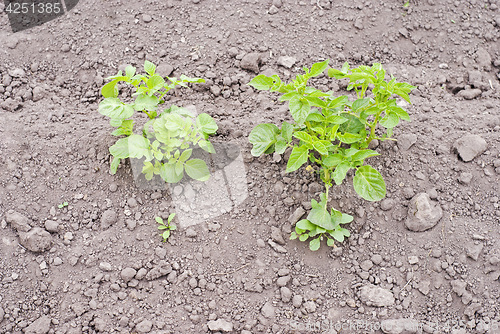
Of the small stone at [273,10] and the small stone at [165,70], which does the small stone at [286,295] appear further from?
the small stone at [273,10]

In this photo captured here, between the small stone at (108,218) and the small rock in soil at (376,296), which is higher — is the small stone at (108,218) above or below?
above

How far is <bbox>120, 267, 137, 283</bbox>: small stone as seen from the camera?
2.72 m

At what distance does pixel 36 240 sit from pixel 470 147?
3.10 meters

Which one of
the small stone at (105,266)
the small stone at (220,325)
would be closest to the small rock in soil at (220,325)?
the small stone at (220,325)

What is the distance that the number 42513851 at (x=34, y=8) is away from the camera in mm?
4098

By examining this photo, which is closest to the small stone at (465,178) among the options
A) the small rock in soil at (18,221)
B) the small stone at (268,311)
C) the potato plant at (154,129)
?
the small stone at (268,311)

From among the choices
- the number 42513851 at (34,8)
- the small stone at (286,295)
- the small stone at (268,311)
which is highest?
the number 42513851 at (34,8)

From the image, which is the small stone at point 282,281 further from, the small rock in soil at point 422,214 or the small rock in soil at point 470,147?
the small rock in soil at point 470,147

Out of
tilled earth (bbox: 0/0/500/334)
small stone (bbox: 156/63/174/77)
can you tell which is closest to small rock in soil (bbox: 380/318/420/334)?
tilled earth (bbox: 0/0/500/334)

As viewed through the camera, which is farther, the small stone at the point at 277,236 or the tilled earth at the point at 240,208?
the small stone at the point at 277,236

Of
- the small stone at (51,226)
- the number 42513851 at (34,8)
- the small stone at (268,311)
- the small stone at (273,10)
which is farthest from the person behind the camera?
the number 42513851 at (34,8)

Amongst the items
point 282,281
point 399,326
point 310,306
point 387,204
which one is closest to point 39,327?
point 282,281

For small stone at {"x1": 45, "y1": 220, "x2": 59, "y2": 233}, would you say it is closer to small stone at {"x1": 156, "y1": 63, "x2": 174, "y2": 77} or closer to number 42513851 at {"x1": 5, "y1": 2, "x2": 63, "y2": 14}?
small stone at {"x1": 156, "y1": 63, "x2": 174, "y2": 77}

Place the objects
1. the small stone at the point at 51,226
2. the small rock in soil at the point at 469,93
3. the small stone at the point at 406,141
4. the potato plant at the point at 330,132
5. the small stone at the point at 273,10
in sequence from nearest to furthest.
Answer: the potato plant at the point at 330,132
the small stone at the point at 51,226
the small stone at the point at 406,141
the small rock in soil at the point at 469,93
the small stone at the point at 273,10
